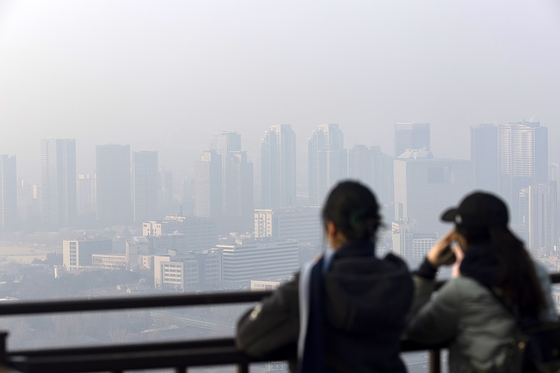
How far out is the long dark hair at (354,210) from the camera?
1.35 meters

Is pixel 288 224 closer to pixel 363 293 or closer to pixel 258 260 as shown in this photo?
pixel 258 260

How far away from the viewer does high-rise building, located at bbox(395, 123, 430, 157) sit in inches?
2717

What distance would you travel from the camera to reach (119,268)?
5459 centimetres

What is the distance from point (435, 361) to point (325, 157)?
6796 cm

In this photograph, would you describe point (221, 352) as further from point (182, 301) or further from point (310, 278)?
point (182, 301)

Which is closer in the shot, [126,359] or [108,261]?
[126,359]

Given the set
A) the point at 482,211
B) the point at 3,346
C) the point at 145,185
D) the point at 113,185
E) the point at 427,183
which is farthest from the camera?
the point at 427,183

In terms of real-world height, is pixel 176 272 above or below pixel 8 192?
below

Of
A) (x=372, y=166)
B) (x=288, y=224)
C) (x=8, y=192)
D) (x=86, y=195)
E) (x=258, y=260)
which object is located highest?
(x=372, y=166)

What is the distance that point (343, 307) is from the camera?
50.7 inches

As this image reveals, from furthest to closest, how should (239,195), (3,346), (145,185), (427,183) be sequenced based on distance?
1. (427,183)
2. (239,195)
3. (145,185)
4. (3,346)

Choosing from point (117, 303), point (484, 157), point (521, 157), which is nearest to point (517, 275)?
point (117, 303)

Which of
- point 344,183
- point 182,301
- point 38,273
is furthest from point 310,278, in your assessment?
point 38,273

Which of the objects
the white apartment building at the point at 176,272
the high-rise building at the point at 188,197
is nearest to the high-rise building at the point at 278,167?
the high-rise building at the point at 188,197
